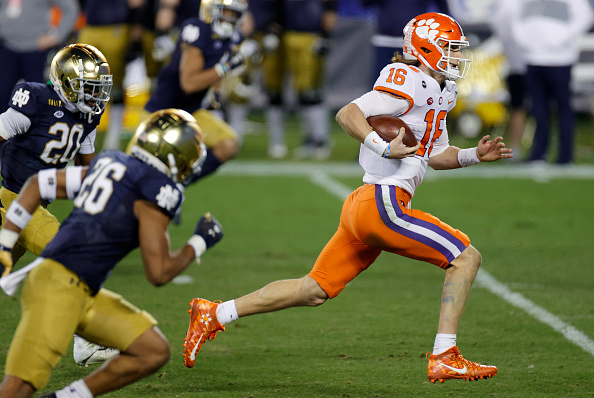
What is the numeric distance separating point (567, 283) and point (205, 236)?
327 centimetres

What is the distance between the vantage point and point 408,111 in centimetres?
396

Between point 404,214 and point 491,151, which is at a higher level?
point 491,151

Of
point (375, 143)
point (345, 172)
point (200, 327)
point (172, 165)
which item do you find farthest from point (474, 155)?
point (345, 172)

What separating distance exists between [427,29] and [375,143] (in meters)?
0.71

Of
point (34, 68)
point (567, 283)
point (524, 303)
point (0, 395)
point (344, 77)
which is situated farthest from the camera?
point (344, 77)

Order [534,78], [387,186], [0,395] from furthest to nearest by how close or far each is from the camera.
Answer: [534,78]
[387,186]
[0,395]

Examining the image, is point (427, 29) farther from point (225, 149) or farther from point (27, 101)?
point (225, 149)

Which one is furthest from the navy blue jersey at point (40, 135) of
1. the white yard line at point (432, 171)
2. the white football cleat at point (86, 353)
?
the white yard line at point (432, 171)

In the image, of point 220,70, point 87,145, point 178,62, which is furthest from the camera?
point 178,62

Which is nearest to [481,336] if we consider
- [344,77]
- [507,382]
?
[507,382]

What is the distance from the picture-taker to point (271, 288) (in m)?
4.11

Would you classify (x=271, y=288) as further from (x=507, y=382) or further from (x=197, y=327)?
(x=507, y=382)

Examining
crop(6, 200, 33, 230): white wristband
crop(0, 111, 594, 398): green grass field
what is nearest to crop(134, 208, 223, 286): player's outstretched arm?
crop(6, 200, 33, 230): white wristband

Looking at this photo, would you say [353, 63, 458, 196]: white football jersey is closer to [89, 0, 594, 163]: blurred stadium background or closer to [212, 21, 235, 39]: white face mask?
[212, 21, 235, 39]: white face mask
